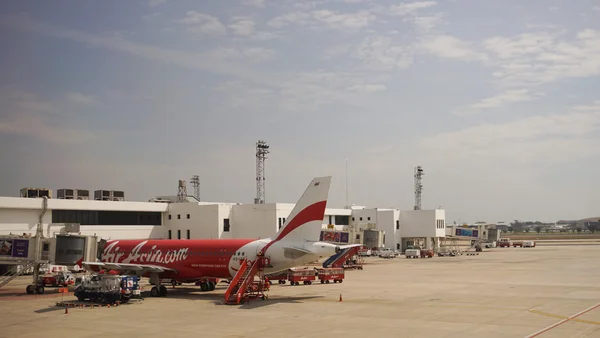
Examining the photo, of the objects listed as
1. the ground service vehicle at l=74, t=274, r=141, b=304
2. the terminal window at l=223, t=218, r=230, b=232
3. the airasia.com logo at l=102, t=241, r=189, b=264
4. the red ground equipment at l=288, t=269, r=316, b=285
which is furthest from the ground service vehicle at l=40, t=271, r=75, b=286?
the terminal window at l=223, t=218, r=230, b=232

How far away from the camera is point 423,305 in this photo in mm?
37344

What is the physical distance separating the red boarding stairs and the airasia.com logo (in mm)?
7186

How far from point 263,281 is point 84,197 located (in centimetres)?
4629

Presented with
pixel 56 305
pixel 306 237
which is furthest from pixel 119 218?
pixel 306 237

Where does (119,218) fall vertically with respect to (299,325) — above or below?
above

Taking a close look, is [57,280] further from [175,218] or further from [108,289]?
[175,218]

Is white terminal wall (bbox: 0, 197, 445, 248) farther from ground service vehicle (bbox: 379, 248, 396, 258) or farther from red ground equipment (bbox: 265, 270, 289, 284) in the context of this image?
red ground equipment (bbox: 265, 270, 289, 284)

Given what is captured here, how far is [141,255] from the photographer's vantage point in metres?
51.6

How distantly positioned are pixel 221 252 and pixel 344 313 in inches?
583

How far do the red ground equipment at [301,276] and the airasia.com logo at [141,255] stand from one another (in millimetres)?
10226

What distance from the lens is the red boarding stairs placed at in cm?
4066

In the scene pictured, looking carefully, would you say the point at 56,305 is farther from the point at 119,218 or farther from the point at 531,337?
the point at 119,218

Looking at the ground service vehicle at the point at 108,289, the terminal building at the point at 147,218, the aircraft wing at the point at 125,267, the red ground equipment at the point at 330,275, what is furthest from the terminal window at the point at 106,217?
the red ground equipment at the point at 330,275

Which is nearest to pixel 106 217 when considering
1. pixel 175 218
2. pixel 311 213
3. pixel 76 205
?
pixel 76 205
